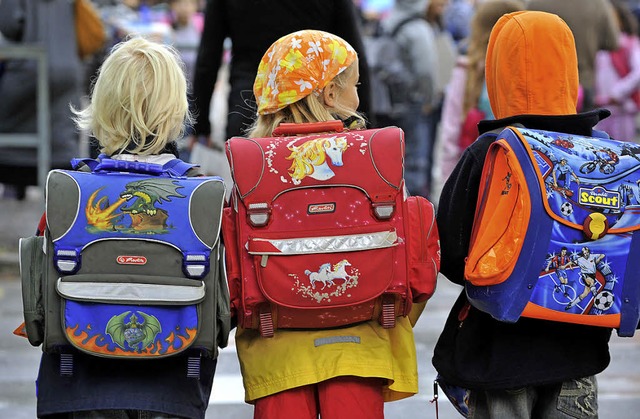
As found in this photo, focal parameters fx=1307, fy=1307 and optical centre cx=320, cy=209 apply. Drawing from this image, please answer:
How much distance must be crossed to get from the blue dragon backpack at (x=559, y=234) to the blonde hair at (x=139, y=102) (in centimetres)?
96

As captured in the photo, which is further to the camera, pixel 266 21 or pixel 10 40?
pixel 10 40

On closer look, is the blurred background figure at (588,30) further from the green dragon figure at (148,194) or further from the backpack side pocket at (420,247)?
the green dragon figure at (148,194)

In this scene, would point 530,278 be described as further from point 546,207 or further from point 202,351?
point 202,351

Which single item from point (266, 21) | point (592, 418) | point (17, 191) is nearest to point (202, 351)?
point (592, 418)

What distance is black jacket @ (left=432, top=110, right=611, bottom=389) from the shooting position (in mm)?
3891

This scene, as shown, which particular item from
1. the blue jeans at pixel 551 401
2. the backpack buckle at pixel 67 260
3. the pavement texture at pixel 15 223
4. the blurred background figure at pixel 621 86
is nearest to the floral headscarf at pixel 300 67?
the backpack buckle at pixel 67 260

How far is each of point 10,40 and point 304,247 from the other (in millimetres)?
6623

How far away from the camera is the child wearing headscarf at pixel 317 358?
3.91 meters

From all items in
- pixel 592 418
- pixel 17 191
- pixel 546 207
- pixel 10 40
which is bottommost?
pixel 17 191

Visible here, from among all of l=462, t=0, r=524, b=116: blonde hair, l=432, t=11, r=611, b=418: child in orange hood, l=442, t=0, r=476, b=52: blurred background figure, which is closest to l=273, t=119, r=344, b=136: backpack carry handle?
l=432, t=11, r=611, b=418: child in orange hood

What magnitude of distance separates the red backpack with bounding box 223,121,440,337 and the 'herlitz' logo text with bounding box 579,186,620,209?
516 millimetres

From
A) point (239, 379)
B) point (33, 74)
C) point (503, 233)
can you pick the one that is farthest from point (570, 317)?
point (33, 74)

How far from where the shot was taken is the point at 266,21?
621 centimetres

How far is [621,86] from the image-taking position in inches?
474
